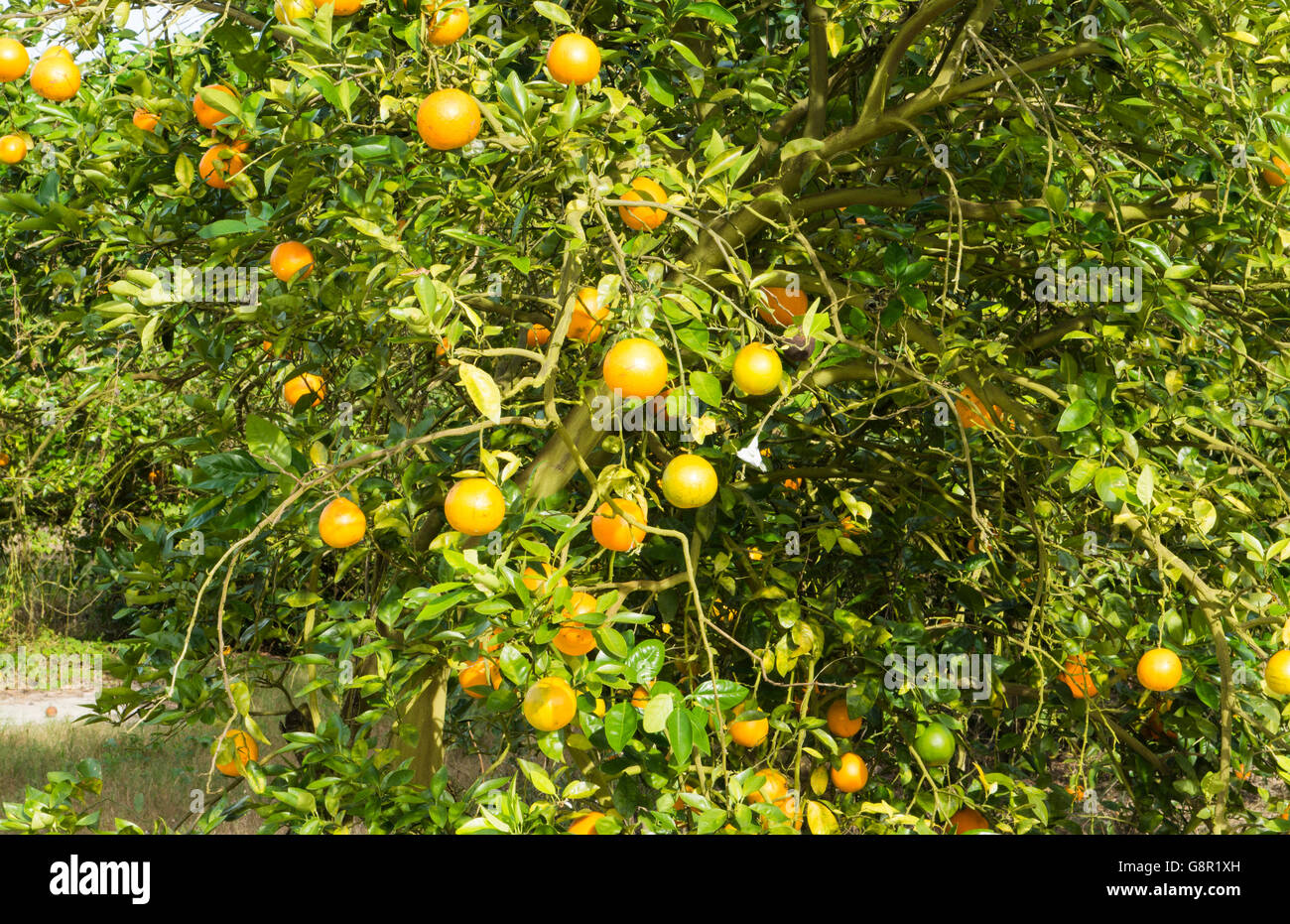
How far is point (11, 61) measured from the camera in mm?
2189

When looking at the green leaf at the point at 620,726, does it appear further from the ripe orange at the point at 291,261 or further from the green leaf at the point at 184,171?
the green leaf at the point at 184,171

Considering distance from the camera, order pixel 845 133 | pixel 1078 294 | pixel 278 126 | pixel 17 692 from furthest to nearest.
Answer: pixel 17 692 < pixel 845 133 < pixel 1078 294 < pixel 278 126

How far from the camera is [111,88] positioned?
2512mm

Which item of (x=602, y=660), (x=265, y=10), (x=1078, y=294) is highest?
(x=265, y=10)

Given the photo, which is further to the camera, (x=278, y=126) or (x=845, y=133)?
(x=845, y=133)

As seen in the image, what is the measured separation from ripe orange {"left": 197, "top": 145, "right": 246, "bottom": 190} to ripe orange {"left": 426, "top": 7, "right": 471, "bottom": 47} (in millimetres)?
497

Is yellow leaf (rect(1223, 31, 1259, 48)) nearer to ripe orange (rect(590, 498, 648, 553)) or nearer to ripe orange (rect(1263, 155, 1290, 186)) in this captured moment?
ripe orange (rect(1263, 155, 1290, 186))

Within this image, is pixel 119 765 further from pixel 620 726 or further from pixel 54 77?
pixel 620 726

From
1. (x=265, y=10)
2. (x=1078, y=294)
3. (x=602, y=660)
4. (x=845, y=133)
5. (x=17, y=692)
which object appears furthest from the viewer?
(x=17, y=692)

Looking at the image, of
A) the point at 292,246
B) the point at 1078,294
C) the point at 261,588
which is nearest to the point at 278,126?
the point at 292,246

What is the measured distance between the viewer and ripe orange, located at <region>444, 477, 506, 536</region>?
1723 mm

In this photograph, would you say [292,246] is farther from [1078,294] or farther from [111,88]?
[1078,294]

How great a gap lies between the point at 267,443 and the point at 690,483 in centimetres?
76

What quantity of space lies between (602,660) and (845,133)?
4.39 ft
